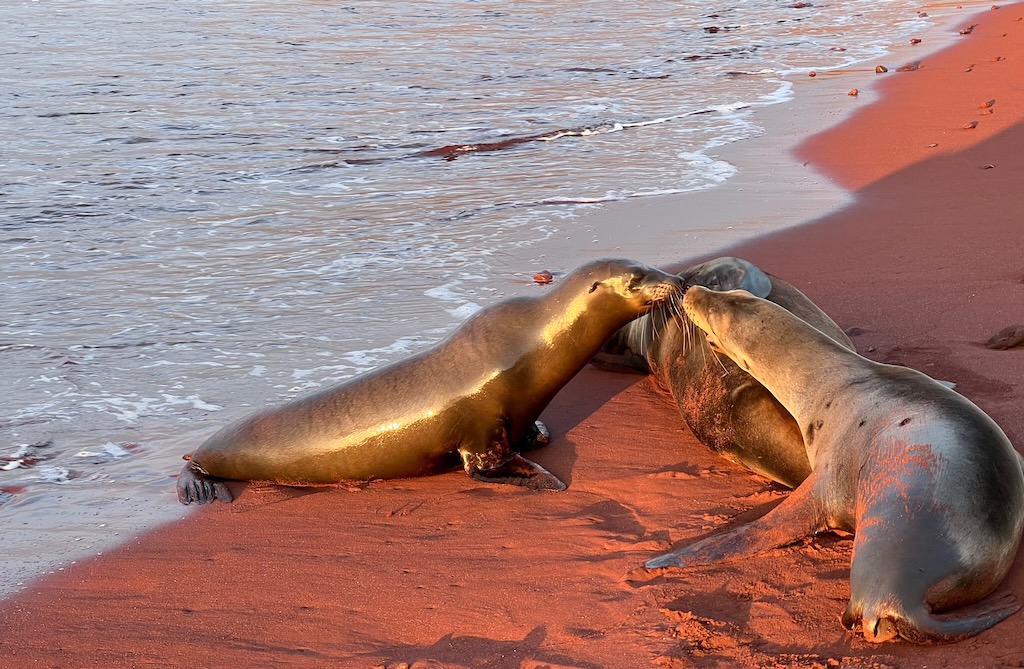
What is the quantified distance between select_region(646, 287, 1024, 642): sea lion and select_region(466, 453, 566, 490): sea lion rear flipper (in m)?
0.98

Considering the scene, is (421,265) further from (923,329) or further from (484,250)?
(923,329)

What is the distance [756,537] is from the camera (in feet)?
13.2

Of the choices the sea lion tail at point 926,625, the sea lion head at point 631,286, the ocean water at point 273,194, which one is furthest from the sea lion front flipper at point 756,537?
the ocean water at point 273,194

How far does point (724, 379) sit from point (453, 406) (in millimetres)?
1251

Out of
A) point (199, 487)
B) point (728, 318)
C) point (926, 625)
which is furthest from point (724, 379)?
point (199, 487)

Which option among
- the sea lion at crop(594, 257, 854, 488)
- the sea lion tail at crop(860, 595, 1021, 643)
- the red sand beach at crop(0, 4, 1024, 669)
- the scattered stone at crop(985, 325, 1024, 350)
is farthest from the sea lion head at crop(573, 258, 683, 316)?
the sea lion tail at crop(860, 595, 1021, 643)

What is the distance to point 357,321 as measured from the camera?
7367 millimetres

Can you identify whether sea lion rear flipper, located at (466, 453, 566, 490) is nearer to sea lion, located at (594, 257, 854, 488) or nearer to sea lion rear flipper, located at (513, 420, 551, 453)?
sea lion rear flipper, located at (513, 420, 551, 453)

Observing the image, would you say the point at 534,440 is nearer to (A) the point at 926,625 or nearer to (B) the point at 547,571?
(B) the point at 547,571

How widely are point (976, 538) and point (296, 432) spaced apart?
310 centimetres

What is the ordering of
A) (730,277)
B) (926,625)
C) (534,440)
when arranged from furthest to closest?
(730,277) < (534,440) < (926,625)

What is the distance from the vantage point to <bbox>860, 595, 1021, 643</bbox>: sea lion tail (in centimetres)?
324

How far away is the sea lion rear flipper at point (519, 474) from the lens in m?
4.95

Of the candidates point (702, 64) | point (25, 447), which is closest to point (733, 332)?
point (25, 447)
